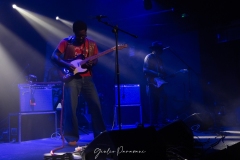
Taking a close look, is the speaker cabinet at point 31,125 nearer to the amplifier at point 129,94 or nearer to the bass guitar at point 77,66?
the bass guitar at point 77,66

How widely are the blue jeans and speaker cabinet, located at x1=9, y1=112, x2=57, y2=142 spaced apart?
1.43 meters

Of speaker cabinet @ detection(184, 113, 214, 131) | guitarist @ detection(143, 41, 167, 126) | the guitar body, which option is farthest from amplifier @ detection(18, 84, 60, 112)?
speaker cabinet @ detection(184, 113, 214, 131)

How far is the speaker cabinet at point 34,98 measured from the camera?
569cm

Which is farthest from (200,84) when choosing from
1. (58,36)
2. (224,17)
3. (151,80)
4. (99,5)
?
(58,36)

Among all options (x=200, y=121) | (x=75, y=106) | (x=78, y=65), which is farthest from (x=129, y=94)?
(x=78, y=65)

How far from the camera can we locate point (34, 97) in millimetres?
5832

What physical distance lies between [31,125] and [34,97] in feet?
1.95

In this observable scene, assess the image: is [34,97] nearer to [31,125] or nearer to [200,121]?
[31,125]

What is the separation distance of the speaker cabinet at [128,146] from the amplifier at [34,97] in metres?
3.34

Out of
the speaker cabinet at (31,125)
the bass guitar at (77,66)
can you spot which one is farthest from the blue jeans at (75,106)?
the speaker cabinet at (31,125)

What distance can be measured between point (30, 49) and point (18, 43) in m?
0.46

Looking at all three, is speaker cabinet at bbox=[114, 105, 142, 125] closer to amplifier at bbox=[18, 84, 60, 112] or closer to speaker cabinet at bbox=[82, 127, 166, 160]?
amplifier at bbox=[18, 84, 60, 112]

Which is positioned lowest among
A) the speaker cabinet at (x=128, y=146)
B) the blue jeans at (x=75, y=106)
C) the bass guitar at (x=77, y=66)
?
the speaker cabinet at (x=128, y=146)

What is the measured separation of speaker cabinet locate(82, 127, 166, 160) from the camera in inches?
104
